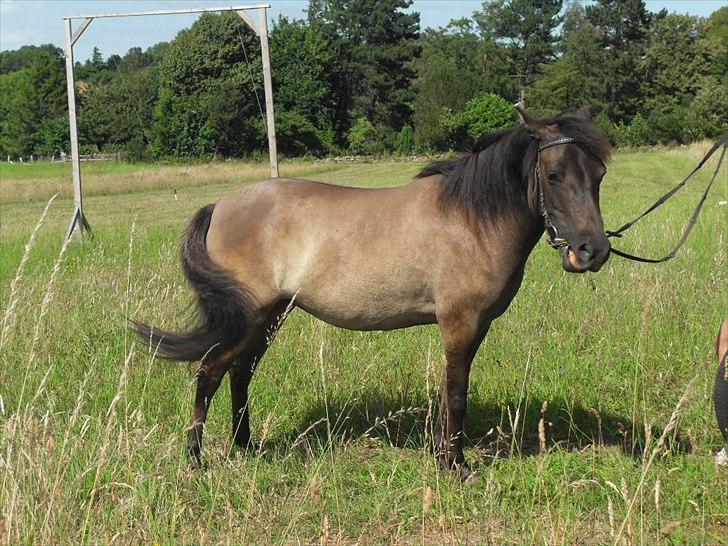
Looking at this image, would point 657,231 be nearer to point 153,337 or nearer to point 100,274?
point 100,274

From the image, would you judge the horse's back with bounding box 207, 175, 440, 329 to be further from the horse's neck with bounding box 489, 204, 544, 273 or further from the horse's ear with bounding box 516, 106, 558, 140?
the horse's ear with bounding box 516, 106, 558, 140

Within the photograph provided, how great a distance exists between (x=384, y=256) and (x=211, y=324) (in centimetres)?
110

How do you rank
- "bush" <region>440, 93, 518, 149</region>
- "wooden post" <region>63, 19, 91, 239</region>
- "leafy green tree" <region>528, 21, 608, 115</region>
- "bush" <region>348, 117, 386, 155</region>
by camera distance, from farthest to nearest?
1. "leafy green tree" <region>528, 21, 608, 115</region>
2. "bush" <region>348, 117, 386, 155</region>
3. "bush" <region>440, 93, 518, 149</region>
4. "wooden post" <region>63, 19, 91, 239</region>

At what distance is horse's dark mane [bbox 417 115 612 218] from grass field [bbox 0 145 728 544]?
0.99m

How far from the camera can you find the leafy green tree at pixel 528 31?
71.6 meters

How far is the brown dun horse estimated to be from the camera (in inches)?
167

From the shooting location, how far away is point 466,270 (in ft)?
14.0

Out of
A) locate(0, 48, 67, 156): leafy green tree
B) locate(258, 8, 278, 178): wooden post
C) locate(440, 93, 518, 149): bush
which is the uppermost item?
locate(0, 48, 67, 156): leafy green tree

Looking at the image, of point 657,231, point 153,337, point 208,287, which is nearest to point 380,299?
point 208,287

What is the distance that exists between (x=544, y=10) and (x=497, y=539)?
254ft

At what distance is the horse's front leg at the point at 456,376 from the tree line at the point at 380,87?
42.3m

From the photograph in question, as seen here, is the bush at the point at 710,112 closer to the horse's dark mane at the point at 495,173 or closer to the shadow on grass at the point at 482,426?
the shadow on grass at the point at 482,426

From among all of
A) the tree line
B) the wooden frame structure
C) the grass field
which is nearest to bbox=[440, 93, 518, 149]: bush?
the tree line

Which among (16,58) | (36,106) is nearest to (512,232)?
(36,106)
